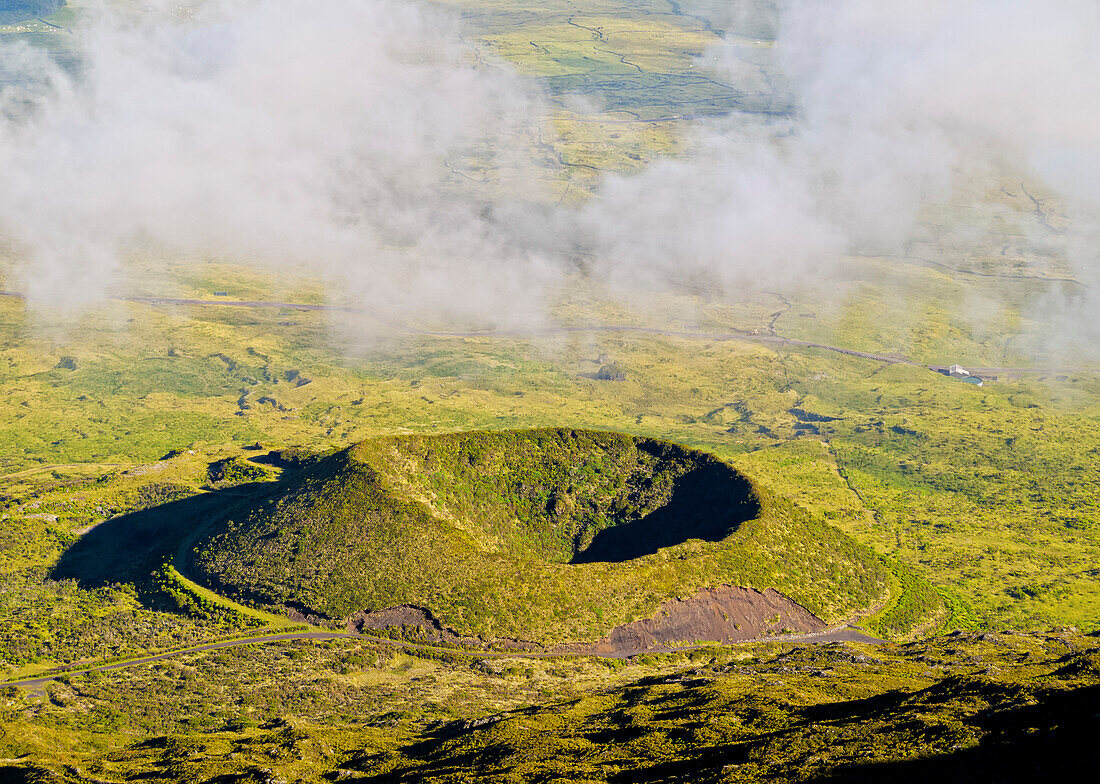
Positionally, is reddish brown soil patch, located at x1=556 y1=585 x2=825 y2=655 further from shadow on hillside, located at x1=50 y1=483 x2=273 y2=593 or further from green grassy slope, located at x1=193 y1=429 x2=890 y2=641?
shadow on hillside, located at x1=50 y1=483 x2=273 y2=593

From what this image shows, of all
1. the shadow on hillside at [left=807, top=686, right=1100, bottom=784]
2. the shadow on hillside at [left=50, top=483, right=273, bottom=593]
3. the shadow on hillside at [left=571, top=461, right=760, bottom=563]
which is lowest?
the shadow on hillside at [left=50, top=483, right=273, bottom=593]

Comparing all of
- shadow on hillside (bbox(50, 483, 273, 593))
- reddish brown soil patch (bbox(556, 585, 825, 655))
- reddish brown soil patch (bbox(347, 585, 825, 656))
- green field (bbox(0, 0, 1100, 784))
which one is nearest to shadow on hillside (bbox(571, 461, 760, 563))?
green field (bbox(0, 0, 1100, 784))

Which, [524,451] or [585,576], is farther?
[524,451]

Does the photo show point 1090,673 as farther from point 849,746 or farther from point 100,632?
point 100,632

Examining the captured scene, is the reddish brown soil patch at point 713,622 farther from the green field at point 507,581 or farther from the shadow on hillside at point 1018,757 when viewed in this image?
the shadow on hillside at point 1018,757

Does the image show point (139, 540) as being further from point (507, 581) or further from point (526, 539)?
point (507, 581)

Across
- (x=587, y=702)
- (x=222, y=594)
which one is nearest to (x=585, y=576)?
(x=587, y=702)

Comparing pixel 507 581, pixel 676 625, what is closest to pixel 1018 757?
pixel 676 625

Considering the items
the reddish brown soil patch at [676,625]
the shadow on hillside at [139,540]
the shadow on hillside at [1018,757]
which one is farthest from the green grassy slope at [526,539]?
the shadow on hillside at [1018,757]
